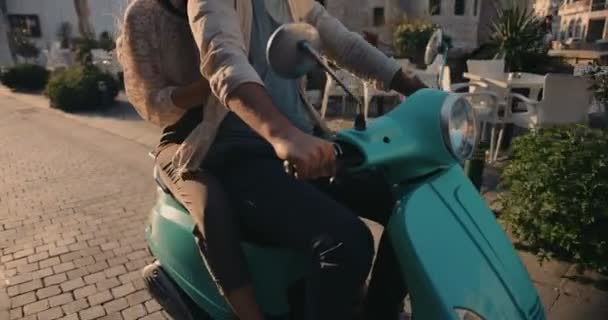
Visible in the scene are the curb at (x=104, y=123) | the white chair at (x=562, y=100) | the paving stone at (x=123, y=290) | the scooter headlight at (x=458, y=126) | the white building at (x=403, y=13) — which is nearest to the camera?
the scooter headlight at (x=458, y=126)

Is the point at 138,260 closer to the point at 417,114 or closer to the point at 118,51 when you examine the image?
the point at 118,51

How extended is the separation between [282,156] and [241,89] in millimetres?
230

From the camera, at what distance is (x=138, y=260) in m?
3.42

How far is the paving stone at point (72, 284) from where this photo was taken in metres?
3.06

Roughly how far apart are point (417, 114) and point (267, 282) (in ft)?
2.48

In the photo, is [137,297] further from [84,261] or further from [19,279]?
[19,279]

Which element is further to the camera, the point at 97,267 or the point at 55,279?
the point at 97,267

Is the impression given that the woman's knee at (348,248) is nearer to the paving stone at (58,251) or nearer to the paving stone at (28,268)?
the paving stone at (28,268)

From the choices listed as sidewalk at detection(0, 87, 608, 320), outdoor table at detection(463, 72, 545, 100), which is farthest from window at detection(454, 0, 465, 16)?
sidewalk at detection(0, 87, 608, 320)

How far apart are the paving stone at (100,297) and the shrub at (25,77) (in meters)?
12.3

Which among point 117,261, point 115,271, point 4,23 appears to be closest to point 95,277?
point 115,271

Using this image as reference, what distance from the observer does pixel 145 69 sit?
5.52 feet

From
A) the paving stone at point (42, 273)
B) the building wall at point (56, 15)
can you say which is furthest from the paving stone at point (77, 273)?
the building wall at point (56, 15)

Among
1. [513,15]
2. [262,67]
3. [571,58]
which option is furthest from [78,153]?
[571,58]
